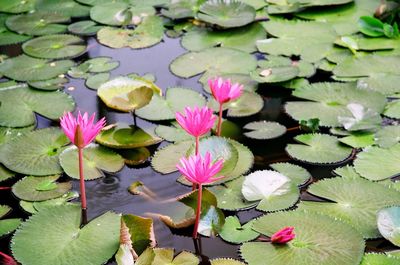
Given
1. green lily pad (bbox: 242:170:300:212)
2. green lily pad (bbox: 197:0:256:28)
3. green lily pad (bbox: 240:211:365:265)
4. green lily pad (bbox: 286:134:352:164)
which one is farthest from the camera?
green lily pad (bbox: 197:0:256:28)

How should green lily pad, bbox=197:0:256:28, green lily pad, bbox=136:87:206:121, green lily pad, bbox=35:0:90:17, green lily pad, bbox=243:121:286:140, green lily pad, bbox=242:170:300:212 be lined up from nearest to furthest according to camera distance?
green lily pad, bbox=242:170:300:212
green lily pad, bbox=243:121:286:140
green lily pad, bbox=136:87:206:121
green lily pad, bbox=197:0:256:28
green lily pad, bbox=35:0:90:17

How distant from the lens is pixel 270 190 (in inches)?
72.9

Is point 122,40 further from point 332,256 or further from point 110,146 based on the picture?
point 332,256

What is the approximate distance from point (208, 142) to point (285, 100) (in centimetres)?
59

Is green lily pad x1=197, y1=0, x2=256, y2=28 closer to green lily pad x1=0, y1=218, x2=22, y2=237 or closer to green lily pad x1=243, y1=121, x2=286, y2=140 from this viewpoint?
green lily pad x1=243, y1=121, x2=286, y2=140

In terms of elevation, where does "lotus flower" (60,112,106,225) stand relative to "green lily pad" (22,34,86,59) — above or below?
above

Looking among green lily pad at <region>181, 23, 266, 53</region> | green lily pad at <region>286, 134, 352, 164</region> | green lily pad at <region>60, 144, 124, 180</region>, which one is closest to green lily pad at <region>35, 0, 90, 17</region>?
green lily pad at <region>181, 23, 266, 53</region>

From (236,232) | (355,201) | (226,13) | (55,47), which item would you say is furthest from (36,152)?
(226,13)

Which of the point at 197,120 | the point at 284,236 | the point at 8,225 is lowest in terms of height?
the point at 8,225

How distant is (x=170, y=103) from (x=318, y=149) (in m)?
0.63

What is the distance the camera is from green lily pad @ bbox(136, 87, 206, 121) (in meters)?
2.30

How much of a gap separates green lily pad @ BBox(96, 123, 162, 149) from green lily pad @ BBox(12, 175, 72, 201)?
231 mm

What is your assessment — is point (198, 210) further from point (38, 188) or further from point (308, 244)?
point (38, 188)

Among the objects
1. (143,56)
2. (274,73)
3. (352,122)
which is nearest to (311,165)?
(352,122)
